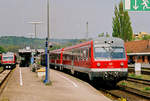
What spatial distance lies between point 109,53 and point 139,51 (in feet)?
136

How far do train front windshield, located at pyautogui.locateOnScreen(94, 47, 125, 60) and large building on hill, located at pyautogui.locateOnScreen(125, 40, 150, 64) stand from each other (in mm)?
35081

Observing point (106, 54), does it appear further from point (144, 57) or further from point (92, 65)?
point (144, 57)

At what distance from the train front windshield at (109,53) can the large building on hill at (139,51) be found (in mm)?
35081

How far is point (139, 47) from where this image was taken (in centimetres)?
5694

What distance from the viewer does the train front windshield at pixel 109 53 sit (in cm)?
1559

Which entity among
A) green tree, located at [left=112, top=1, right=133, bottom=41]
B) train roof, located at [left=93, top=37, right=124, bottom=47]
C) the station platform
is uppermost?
green tree, located at [left=112, top=1, right=133, bottom=41]

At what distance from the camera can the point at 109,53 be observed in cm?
1574

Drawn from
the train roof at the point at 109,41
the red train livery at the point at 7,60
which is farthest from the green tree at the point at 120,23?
the train roof at the point at 109,41

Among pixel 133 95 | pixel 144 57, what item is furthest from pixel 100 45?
pixel 144 57

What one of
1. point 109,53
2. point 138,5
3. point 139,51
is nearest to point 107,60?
point 109,53

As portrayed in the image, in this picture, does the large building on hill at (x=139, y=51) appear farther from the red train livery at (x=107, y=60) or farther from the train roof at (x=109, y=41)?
the red train livery at (x=107, y=60)

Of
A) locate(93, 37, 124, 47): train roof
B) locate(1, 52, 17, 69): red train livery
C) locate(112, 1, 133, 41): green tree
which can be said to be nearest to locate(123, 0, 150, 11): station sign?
locate(93, 37, 124, 47): train roof

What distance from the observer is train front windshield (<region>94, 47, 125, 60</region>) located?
51.1ft

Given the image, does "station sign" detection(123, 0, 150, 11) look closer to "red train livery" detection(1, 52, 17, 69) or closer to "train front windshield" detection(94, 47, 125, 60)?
"train front windshield" detection(94, 47, 125, 60)
